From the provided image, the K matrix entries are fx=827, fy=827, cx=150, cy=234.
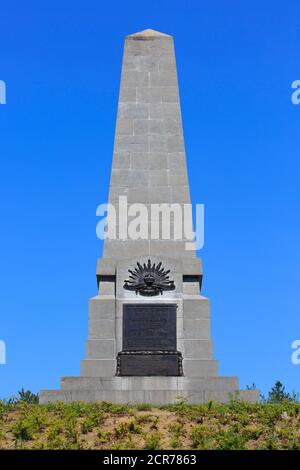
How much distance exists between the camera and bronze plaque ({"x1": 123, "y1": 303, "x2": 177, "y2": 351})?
19594mm

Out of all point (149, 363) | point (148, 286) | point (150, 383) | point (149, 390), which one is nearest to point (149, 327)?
point (149, 363)

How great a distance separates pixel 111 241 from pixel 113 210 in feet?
2.80

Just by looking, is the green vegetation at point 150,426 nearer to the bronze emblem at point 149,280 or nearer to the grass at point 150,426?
the grass at point 150,426

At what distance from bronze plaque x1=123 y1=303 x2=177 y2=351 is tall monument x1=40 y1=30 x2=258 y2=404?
2cm

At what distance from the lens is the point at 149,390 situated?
18234 millimetres

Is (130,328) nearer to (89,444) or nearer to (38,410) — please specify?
(38,410)

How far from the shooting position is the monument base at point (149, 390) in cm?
1805

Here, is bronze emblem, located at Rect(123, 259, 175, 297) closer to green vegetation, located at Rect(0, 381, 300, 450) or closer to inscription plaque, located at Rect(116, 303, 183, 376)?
inscription plaque, located at Rect(116, 303, 183, 376)

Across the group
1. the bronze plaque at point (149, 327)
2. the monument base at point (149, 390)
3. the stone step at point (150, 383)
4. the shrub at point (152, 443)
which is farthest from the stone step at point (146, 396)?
the shrub at point (152, 443)

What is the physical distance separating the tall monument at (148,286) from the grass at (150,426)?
6.76ft

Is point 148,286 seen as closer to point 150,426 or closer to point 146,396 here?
point 146,396

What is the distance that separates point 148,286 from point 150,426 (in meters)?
6.05

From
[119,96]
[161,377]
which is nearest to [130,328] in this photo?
[161,377]

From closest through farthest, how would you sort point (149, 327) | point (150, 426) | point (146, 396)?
point (150, 426)
point (146, 396)
point (149, 327)
